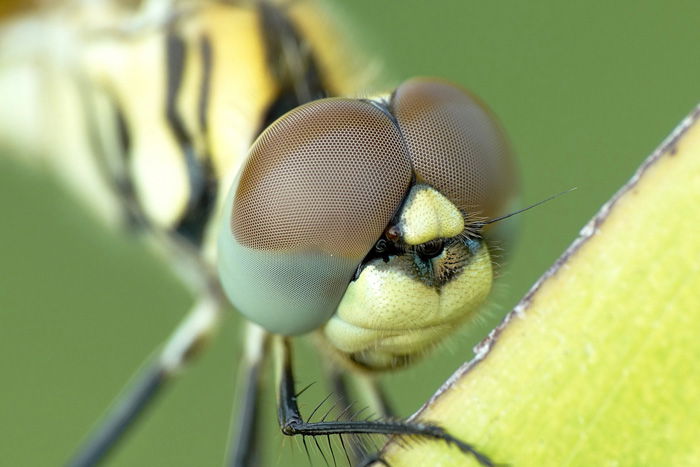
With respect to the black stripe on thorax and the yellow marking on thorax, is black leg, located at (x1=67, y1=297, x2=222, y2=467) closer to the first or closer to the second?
the black stripe on thorax

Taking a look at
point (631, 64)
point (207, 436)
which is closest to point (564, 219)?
point (631, 64)

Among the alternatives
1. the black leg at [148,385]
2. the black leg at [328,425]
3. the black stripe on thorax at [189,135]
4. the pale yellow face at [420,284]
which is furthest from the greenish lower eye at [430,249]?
the black leg at [148,385]

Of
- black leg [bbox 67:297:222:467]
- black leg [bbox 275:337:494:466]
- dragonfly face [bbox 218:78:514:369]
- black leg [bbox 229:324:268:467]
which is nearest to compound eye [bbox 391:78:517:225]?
dragonfly face [bbox 218:78:514:369]

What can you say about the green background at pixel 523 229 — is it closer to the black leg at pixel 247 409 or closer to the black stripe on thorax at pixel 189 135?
the black leg at pixel 247 409

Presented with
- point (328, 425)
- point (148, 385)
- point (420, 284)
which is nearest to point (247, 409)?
point (148, 385)

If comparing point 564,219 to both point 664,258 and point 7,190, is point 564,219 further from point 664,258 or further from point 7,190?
point 664,258
